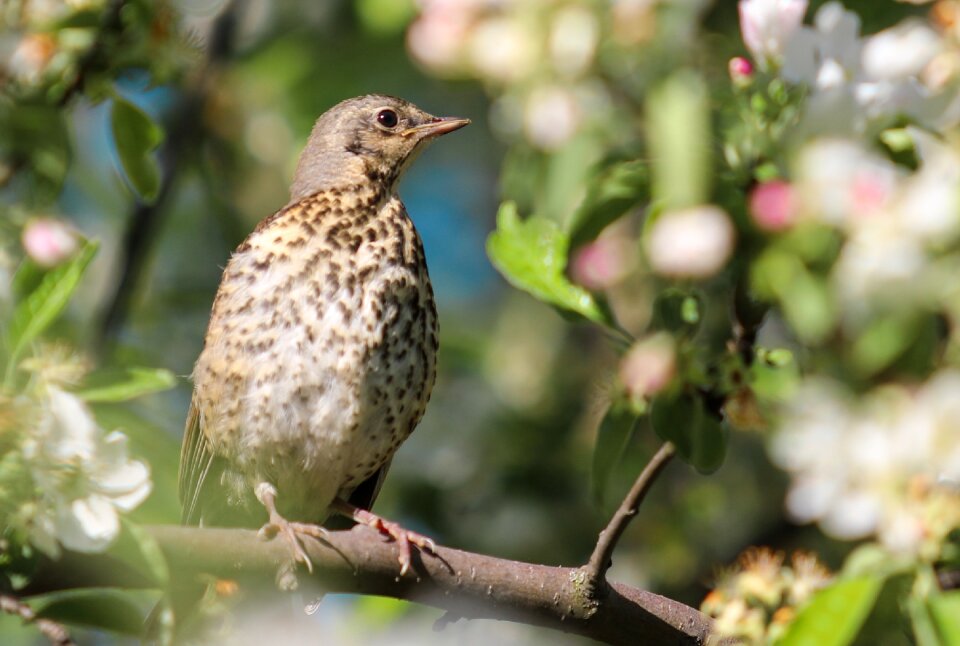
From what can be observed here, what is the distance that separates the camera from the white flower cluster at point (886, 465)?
241 cm

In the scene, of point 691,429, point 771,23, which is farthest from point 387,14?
point 691,429

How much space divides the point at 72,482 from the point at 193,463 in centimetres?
189

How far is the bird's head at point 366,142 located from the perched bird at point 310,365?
219mm

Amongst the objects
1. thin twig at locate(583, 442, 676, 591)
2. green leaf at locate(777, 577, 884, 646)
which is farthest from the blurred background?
green leaf at locate(777, 577, 884, 646)

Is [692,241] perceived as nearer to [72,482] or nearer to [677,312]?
[677,312]

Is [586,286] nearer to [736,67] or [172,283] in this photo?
[736,67]

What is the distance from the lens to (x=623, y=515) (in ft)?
9.54

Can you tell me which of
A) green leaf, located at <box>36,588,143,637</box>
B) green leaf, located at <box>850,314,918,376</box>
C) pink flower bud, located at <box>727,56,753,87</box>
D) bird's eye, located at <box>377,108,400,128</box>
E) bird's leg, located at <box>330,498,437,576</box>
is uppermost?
pink flower bud, located at <box>727,56,753,87</box>

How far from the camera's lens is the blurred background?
4.89 metres

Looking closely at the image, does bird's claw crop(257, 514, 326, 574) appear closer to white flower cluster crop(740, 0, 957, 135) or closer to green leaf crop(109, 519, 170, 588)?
green leaf crop(109, 519, 170, 588)

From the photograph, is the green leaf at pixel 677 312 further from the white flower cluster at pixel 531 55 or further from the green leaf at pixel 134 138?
the green leaf at pixel 134 138

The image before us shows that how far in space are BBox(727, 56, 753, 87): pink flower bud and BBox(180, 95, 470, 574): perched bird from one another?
55.6 inches

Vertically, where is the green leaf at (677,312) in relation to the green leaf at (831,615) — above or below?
above

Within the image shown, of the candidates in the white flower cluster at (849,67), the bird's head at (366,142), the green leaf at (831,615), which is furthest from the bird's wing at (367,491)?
the green leaf at (831,615)
